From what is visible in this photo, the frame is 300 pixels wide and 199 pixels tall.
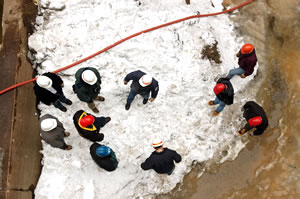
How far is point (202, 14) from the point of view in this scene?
5391 mm

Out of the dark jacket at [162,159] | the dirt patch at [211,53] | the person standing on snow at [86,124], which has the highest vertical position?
the dirt patch at [211,53]

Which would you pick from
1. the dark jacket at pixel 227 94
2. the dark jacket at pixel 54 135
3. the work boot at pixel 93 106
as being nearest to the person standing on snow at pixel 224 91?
the dark jacket at pixel 227 94

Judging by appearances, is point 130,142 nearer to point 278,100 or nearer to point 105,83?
point 105,83

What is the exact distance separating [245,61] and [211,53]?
941 mm

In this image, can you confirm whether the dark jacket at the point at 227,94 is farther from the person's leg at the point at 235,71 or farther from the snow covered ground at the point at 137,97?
the person's leg at the point at 235,71

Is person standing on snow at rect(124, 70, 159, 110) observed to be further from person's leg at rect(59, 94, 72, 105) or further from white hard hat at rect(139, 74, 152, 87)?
person's leg at rect(59, 94, 72, 105)

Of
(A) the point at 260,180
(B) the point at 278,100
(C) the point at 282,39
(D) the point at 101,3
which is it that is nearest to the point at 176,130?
(A) the point at 260,180

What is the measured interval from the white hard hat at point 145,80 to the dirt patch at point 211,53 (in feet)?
6.43

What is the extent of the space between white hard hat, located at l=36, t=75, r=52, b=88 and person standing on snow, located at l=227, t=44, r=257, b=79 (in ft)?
12.5

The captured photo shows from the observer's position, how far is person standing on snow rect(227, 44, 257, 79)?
413cm

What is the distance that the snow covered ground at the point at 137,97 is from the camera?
4164 millimetres

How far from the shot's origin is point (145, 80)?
147 inches

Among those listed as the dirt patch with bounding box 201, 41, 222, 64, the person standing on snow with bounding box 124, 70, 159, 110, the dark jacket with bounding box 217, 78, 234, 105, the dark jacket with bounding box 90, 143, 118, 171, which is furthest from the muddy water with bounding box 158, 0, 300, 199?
the person standing on snow with bounding box 124, 70, 159, 110

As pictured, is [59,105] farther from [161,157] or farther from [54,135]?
[161,157]
